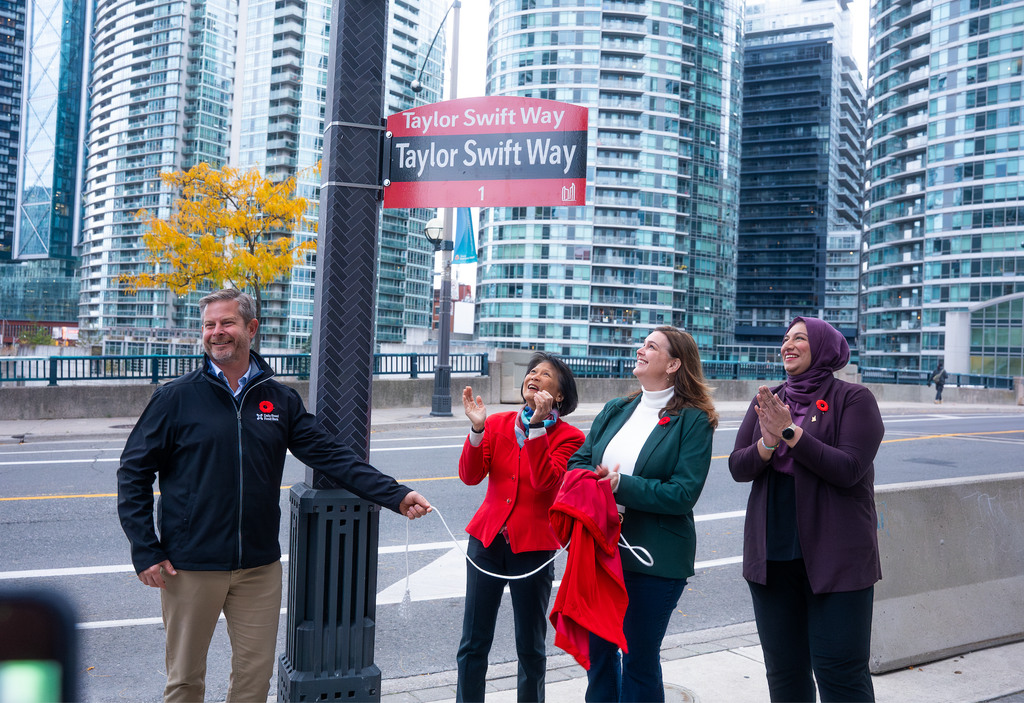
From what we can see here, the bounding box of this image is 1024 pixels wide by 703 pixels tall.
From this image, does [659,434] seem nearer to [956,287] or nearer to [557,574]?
[557,574]

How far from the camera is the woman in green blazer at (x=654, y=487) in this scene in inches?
135

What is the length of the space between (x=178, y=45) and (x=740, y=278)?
100 meters

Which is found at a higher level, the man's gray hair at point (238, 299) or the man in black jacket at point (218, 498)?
the man's gray hair at point (238, 299)

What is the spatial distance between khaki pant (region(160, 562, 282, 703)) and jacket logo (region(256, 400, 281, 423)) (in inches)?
Result: 25.0

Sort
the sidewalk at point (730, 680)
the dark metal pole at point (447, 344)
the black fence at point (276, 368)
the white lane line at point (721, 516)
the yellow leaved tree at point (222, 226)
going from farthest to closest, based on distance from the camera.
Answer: the yellow leaved tree at point (222, 226) → the dark metal pole at point (447, 344) → the black fence at point (276, 368) → the white lane line at point (721, 516) → the sidewalk at point (730, 680)

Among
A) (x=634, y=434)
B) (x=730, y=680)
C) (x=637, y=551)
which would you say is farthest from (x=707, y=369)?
(x=637, y=551)

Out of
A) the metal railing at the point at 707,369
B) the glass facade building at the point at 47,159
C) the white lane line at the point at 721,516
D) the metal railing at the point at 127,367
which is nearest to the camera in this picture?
the white lane line at the point at 721,516

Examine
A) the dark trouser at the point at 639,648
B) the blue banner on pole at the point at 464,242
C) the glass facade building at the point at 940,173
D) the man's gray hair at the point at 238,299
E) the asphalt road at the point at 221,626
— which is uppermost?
the glass facade building at the point at 940,173

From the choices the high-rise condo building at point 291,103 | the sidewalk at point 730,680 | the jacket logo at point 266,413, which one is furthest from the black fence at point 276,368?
the high-rise condo building at point 291,103

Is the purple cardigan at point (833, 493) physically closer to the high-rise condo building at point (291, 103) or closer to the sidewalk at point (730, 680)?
the sidewalk at point (730, 680)

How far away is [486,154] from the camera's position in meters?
3.70

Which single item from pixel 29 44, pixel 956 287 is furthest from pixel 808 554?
pixel 29 44

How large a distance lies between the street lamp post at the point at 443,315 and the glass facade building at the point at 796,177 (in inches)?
4646

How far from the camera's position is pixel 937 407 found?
99.8 ft
